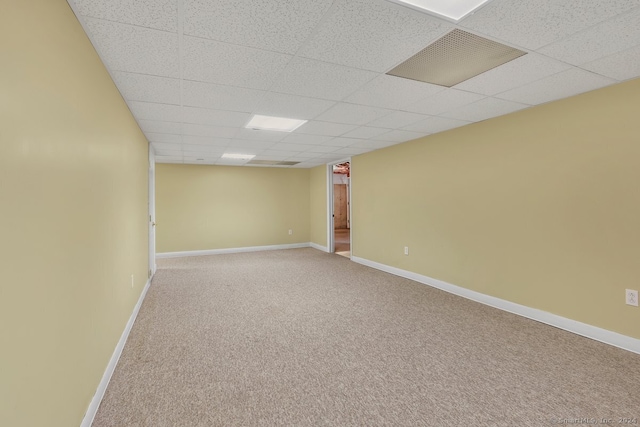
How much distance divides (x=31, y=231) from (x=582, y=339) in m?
4.03

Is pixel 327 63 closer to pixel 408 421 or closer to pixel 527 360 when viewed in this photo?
pixel 408 421

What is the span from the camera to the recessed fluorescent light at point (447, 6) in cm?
152

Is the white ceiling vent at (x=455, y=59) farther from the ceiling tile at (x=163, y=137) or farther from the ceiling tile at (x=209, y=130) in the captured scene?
the ceiling tile at (x=163, y=137)

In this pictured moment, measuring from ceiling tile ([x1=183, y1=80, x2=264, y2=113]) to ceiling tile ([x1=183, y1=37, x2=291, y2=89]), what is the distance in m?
0.12

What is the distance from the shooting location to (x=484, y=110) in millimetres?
3252

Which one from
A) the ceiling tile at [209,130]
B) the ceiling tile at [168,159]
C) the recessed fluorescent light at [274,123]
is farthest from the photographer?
the ceiling tile at [168,159]

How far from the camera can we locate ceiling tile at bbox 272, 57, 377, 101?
2.17 meters

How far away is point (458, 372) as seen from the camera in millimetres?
2193

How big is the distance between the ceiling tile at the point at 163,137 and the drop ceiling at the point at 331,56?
0.57m

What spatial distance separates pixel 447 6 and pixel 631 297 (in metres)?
2.87

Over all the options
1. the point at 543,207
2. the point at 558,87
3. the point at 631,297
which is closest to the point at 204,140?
the point at 558,87

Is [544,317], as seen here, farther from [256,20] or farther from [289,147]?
[289,147]

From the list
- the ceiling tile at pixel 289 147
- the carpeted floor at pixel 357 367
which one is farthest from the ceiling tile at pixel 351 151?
the carpeted floor at pixel 357 367

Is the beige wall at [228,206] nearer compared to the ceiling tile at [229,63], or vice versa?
the ceiling tile at [229,63]
